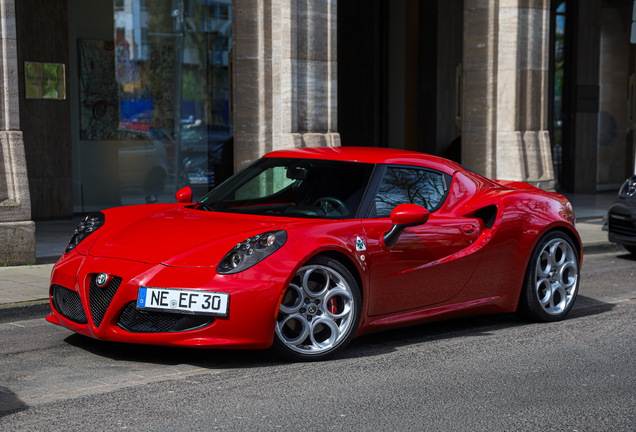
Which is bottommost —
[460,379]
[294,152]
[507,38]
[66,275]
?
[460,379]

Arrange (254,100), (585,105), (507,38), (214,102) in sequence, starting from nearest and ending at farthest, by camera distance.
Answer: (254,100) → (507,38) → (214,102) → (585,105)

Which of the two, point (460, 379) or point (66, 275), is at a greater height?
point (66, 275)

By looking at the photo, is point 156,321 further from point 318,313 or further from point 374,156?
point 374,156

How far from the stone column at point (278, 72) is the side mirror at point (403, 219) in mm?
6211

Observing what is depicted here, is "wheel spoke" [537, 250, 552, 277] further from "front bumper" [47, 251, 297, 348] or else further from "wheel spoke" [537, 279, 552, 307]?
"front bumper" [47, 251, 297, 348]

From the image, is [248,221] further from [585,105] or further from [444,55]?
[585,105]

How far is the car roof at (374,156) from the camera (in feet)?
18.9

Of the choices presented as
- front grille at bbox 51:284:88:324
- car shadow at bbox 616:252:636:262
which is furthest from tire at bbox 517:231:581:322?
car shadow at bbox 616:252:636:262

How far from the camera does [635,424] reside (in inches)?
157

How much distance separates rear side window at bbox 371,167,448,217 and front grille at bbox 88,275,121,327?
1.71 metres

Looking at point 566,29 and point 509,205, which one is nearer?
point 509,205

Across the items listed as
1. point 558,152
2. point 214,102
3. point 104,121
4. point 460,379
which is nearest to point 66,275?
point 460,379

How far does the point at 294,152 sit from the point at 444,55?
13.6 meters

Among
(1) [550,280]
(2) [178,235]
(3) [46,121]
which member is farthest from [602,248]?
(3) [46,121]
